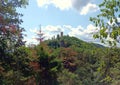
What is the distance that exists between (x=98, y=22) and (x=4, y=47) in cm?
934

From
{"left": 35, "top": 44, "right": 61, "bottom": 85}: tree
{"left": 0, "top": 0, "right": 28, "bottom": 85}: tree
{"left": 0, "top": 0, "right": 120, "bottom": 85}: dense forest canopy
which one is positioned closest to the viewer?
{"left": 0, "top": 0, "right": 120, "bottom": 85}: dense forest canopy

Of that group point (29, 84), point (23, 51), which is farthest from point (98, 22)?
point (29, 84)

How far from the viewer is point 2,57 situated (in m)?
17.2

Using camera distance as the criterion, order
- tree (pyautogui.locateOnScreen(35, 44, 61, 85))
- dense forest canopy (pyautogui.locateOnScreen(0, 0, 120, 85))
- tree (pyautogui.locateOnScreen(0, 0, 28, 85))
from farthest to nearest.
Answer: tree (pyautogui.locateOnScreen(35, 44, 61, 85)) → tree (pyautogui.locateOnScreen(0, 0, 28, 85)) → dense forest canopy (pyautogui.locateOnScreen(0, 0, 120, 85))

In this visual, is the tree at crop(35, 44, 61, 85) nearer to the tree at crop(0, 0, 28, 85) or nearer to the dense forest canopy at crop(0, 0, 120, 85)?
the dense forest canopy at crop(0, 0, 120, 85)

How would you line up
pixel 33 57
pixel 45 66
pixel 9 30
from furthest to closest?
pixel 45 66, pixel 33 57, pixel 9 30

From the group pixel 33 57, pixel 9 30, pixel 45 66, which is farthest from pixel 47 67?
pixel 9 30

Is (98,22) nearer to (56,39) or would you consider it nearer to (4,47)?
(4,47)

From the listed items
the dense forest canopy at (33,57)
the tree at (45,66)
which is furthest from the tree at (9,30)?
the tree at (45,66)

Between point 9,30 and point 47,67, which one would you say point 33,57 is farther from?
point 9,30

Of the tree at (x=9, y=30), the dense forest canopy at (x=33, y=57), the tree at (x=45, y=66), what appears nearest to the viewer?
the dense forest canopy at (x=33, y=57)

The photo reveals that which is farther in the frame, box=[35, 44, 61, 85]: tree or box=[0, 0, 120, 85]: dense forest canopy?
box=[35, 44, 61, 85]: tree

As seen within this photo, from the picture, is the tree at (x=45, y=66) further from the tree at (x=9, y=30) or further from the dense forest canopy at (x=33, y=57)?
the tree at (x=9, y=30)

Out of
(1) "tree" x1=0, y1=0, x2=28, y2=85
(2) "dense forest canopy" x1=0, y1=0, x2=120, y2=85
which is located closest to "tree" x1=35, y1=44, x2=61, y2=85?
(2) "dense forest canopy" x1=0, y1=0, x2=120, y2=85
